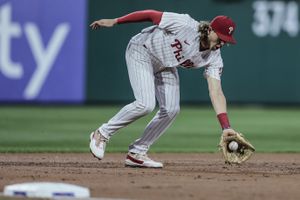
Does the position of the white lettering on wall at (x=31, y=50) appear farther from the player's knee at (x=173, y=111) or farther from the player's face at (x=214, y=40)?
the player's face at (x=214, y=40)

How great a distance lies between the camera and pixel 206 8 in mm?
17344

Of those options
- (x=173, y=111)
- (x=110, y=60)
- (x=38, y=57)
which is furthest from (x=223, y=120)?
(x=110, y=60)

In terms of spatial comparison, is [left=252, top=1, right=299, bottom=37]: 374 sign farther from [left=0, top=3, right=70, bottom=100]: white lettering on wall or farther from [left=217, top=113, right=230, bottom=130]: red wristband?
[left=217, top=113, right=230, bottom=130]: red wristband

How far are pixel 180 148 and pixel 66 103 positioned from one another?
20.9 feet

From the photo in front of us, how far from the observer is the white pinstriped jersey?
8281mm

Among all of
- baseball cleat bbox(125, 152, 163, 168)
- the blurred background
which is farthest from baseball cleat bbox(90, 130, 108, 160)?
the blurred background

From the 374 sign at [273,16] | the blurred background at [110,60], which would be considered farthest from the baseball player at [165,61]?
the 374 sign at [273,16]

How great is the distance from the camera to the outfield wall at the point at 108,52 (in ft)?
55.0

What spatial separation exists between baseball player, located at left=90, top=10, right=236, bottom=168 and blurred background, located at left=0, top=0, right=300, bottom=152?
7.25 meters

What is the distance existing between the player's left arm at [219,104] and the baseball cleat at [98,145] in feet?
3.40

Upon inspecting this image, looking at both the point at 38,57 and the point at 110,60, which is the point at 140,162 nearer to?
the point at 38,57

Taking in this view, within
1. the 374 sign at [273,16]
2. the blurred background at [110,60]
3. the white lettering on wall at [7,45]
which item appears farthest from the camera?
the 374 sign at [273,16]

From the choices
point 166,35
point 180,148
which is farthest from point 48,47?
point 166,35

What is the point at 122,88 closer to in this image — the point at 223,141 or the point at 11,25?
the point at 11,25
